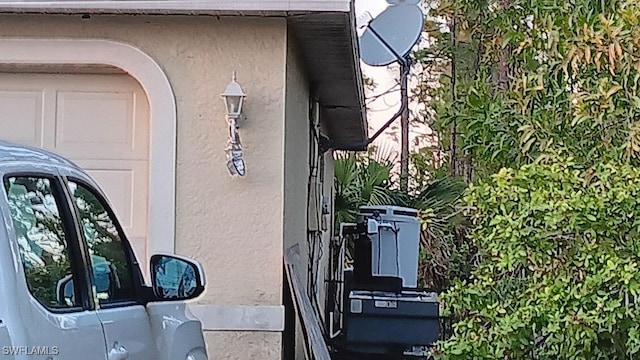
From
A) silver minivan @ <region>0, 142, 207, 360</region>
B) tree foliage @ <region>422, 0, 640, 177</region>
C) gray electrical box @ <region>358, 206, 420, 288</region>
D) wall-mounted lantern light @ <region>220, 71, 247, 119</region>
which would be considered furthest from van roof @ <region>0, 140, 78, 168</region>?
gray electrical box @ <region>358, 206, 420, 288</region>

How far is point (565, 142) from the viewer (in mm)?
6754

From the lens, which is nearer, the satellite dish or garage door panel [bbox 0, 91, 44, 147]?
garage door panel [bbox 0, 91, 44, 147]

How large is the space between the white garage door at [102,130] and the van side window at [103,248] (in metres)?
2.41

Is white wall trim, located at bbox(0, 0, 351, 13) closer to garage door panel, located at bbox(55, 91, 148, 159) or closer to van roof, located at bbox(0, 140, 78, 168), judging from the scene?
garage door panel, located at bbox(55, 91, 148, 159)

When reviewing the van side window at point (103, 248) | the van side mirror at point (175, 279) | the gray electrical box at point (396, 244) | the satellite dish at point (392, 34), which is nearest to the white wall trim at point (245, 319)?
the van side mirror at point (175, 279)

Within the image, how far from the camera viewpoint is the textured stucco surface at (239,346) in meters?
6.31

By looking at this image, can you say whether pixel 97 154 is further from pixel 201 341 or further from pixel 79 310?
pixel 79 310

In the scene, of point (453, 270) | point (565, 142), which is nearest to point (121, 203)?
point (565, 142)

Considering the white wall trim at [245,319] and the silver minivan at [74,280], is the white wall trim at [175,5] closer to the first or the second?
the white wall trim at [245,319]

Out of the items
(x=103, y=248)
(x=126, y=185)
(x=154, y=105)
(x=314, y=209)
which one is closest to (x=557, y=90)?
(x=154, y=105)

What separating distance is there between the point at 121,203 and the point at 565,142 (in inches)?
126

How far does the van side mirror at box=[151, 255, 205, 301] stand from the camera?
14.4 feet

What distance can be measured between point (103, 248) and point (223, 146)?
2.44 metres

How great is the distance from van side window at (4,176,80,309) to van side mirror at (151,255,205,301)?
3.21 feet
